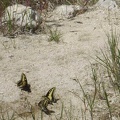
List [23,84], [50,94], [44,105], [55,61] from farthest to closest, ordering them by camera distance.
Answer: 1. [55,61]
2. [23,84]
3. [50,94]
4. [44,105]

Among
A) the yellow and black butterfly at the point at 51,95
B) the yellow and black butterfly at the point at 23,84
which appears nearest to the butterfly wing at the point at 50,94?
the yellow and black butterfly at the point at 51,95

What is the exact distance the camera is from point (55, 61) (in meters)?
4.02

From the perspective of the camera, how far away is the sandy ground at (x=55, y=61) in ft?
11.2

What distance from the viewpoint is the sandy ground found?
3404 millimetres

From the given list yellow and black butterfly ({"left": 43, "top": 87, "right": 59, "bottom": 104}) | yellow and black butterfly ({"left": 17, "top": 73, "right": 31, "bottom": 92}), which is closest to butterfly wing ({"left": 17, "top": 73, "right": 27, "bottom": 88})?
yellow and black butterfly ({"left": 17, "top": 73, "right": 31, "bottom": 92})

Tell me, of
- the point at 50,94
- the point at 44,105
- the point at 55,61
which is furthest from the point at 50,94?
the point at 55,61

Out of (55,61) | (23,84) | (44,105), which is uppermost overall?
(55,61)

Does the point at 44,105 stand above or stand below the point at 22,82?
below

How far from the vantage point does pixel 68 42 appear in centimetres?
450

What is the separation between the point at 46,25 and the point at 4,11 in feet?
1.97

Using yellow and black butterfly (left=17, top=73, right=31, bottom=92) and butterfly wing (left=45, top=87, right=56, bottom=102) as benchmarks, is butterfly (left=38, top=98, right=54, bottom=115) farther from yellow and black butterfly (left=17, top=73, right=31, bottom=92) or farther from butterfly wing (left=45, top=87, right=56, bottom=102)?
yellow and black butterfly (left=17, top=73, right=31, bottom=92)

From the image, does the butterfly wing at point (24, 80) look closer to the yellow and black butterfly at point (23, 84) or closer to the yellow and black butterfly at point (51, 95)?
the yellow and black butterfly at point (23, 84)

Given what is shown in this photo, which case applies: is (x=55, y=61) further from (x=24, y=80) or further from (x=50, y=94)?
(x=50, y=94)

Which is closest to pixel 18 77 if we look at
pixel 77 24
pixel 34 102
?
pixel 34 102
